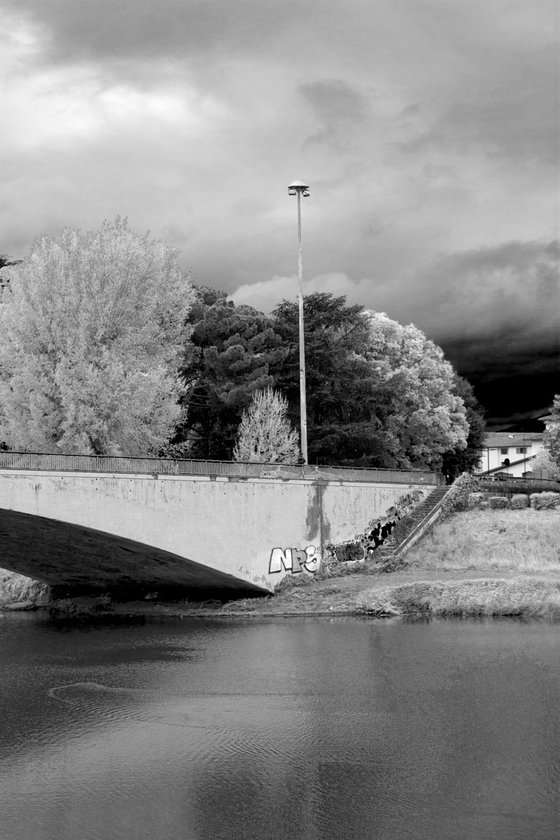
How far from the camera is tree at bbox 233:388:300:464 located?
5169 centimetres

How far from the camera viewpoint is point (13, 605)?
44688 mm

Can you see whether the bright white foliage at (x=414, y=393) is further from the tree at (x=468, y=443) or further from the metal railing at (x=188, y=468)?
the metal railing at (x=188, y=468)

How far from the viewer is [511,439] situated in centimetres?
14538

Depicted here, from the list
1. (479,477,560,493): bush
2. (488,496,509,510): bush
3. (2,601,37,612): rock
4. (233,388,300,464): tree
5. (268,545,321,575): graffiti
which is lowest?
(2,601,37,612): rock

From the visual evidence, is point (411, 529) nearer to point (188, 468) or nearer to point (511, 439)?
point (188, 468)

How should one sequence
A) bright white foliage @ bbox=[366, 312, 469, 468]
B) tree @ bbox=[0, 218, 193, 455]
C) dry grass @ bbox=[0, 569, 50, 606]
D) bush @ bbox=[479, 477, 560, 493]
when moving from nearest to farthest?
tree @ bbox=[0, 218, 193, 455]
dry grass @ bbox=[0, 569, 50, 606]
bush @ bbox=[479, 477, 560, 493]
bright white foliage @ bbox=[366, 312, 469, 468]

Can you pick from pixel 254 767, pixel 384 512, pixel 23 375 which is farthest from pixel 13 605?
pixel 254 767

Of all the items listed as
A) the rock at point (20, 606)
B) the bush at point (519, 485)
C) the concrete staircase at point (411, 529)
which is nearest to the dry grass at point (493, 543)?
the concrete staircase at point (411, 529)

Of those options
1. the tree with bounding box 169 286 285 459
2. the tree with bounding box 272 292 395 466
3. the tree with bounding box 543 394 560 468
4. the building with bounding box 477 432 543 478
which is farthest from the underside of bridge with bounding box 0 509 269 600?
the building with bounding box 477 432 543 478

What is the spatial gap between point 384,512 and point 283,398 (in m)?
17.5

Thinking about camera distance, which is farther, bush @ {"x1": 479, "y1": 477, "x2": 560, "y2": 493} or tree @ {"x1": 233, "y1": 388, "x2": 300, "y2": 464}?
tree @ {"x1": 233, "y1": 388, "x2": 300, "y2": 464}

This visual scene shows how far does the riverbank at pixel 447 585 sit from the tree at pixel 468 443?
3274 centimetres

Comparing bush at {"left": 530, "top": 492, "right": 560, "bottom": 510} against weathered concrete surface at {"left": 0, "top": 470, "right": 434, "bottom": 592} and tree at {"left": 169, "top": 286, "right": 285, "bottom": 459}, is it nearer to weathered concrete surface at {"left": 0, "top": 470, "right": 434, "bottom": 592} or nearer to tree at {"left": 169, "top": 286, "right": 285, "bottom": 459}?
weathered concrete surface at {"left": 0, "top": 470, "right": 434, "bottom": 592}

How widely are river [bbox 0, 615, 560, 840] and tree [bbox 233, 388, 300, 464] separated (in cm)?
1838
